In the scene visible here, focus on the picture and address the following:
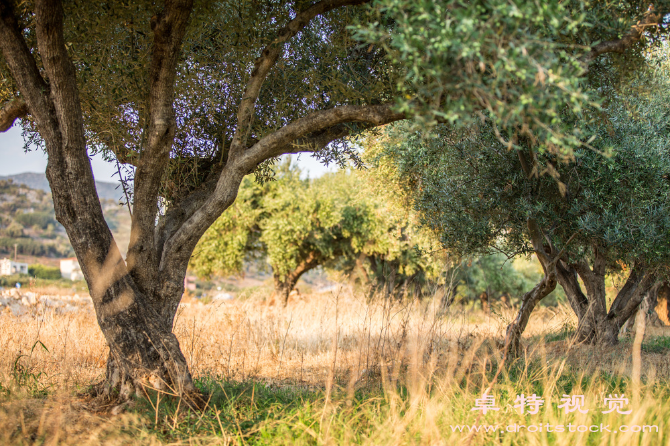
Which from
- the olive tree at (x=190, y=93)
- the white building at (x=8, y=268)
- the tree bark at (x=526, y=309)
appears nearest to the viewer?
the olive tree at (x=190, y=93)

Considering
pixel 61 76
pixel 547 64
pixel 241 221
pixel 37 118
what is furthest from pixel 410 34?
pixel 241 221

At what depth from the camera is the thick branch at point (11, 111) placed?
534 centimetres

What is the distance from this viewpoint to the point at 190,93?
6328 mm

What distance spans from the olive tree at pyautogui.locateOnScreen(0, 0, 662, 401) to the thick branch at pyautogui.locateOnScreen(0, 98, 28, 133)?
0.06 feet

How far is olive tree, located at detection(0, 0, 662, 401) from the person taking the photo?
3051 millimetres

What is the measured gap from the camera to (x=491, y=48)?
8.69ft

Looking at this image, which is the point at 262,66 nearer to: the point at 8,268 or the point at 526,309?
the point at 526,309

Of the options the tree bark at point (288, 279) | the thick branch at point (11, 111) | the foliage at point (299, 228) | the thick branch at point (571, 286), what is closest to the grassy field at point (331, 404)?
the thick branch at point (571, 286)

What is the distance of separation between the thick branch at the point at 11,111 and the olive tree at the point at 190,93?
0.02m

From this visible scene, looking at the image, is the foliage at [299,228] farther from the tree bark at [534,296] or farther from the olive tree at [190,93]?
the olive tree at [190,93]

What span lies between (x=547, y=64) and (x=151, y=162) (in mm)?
3813

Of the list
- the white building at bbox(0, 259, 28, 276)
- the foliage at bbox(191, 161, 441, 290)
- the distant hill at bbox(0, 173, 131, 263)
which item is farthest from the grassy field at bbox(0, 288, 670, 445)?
the distant hill at bbox(0, 173, 131, 263)

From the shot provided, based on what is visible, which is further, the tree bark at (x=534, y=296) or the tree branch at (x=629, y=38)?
the tree bark at (x=534, y=296)

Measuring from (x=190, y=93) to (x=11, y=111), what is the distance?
213cm
